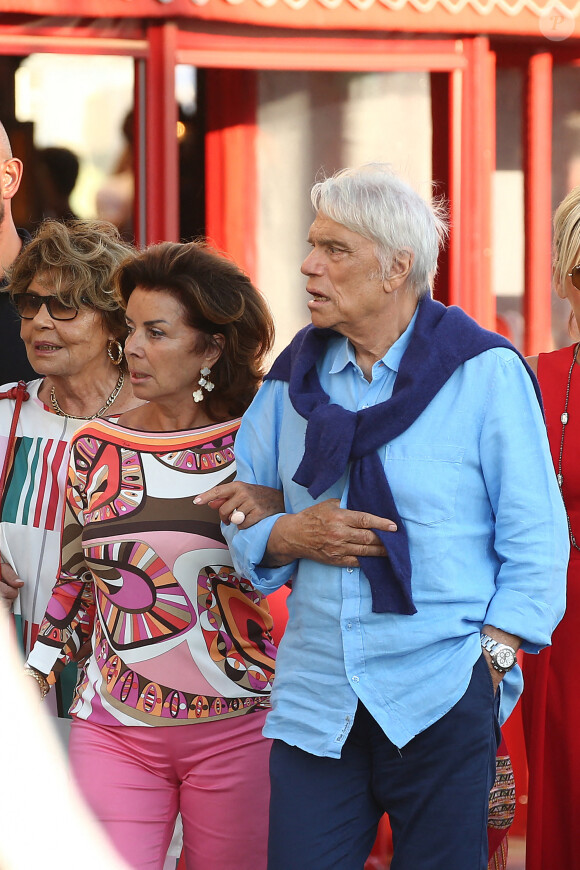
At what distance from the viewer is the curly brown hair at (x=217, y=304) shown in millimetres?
2930

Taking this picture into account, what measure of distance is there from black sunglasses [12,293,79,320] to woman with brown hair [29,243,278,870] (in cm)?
40

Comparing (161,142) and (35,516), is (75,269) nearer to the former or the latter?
(35,516)

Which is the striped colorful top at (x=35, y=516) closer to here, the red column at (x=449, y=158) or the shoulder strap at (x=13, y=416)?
the shoulder strap at (x=13, y=416)

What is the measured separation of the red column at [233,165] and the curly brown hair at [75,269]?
162 cm

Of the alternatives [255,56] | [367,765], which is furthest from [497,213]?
[367,765]

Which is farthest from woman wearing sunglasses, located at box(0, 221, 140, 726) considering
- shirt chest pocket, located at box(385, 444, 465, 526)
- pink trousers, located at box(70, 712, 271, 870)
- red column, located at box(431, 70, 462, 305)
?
red column, located at box(431, 70, 462, 305)

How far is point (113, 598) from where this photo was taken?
2.73m

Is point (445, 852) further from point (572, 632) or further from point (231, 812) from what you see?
point (572, 632)

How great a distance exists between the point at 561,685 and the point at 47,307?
1680 millimetres

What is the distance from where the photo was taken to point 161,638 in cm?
272

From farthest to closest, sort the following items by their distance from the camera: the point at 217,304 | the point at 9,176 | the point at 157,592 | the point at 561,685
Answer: the point at 9,176, the point at 561,685, the point at 217,304, the point at 157,592

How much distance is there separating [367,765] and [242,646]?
1.57 ft

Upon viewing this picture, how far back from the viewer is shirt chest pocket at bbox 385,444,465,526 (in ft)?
7.71

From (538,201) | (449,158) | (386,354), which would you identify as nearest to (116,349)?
(386,354)
